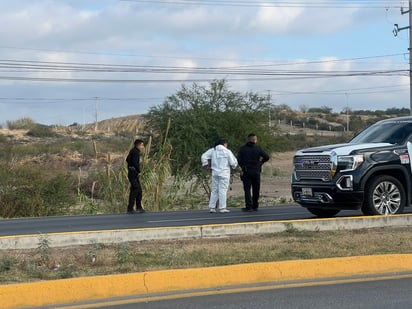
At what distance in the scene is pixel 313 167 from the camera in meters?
12.7

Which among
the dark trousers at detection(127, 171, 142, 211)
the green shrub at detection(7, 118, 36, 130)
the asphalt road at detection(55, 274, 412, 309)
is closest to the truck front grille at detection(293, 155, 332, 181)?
the asphalt road at detection(55, 274, 412, 309)

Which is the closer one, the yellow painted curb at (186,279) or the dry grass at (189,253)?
the yellow painted curb at (186,279)

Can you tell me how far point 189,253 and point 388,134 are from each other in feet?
18.8

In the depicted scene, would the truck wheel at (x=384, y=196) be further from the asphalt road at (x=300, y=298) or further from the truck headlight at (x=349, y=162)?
the asphalt road at (x=300, y=298)

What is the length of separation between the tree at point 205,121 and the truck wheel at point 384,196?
15892 mm

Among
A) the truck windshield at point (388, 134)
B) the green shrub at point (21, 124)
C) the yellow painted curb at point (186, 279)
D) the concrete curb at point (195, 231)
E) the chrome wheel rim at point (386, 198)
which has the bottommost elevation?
the yellow painted curb at point (186, 279)

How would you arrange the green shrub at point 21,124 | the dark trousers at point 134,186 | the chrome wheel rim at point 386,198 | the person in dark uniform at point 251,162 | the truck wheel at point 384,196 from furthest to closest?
the green shrub at point 21,124 → the dark trousers at point 134,186 → the person in dark uniform at point 251,162 → the chrome wheel rim at point 386,198 → the truck wheel at point 384,196

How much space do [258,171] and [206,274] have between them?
24.7 feet

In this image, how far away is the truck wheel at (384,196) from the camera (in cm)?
1232

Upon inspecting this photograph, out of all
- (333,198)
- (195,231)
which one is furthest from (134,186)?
(333,198)

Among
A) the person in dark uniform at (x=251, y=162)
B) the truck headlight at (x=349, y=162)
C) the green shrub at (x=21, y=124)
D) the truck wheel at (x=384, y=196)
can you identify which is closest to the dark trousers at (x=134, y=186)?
the person in dark uniform at (x=251, y=162)

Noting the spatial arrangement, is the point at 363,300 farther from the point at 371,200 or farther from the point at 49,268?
the point at 371,200

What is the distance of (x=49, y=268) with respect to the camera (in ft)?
27.9

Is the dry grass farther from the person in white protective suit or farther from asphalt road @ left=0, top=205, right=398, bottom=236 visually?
the person in white protective suit
